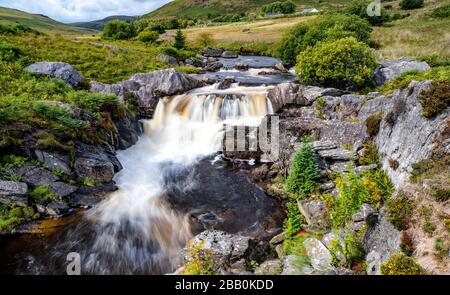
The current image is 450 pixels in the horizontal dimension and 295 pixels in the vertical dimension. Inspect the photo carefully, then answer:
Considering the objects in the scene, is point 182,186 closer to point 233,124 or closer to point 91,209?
point 91,209

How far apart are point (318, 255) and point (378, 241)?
1.89 metres

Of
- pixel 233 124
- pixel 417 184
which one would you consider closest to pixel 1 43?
Answer: pixel 233 124

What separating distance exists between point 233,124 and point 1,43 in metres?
24.9

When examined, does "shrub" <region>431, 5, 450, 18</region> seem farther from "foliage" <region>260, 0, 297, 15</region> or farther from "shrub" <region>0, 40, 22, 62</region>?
"foliage" <region>260, 0, 297, 15</region>

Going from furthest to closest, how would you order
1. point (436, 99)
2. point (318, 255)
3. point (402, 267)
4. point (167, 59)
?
point (167, 59)
point (436, 99)
point (318, 255)
point (402, 267)

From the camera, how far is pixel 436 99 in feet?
40.8

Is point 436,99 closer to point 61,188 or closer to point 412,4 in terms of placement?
point 61,188

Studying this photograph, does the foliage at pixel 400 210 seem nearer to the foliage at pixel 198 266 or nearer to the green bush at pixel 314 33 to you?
the foliage at pixel 198 266

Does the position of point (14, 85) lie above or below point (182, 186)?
above

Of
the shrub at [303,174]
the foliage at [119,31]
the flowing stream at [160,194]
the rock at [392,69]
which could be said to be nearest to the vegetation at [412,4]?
the rock at [392,69]

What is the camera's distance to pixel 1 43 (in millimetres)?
31250

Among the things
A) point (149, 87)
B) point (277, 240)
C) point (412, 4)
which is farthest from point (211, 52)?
point (277, 240)

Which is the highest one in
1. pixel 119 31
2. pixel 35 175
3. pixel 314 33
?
pixel 119 31
